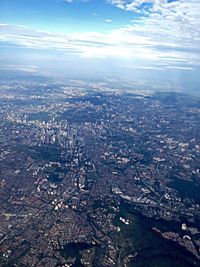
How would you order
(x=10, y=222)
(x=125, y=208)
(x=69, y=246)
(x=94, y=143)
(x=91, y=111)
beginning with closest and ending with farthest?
(x=69, y=246)
(x=10, y=222)
(x=125, y=208)
(x=94, y=143)
(x=91, y=111)

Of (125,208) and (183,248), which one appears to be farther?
(125,208)

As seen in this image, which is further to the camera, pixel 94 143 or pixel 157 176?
pixel 94 143

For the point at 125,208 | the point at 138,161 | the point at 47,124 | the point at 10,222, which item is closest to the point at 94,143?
the point at 138,161

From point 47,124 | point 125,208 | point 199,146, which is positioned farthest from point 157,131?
point 125,208

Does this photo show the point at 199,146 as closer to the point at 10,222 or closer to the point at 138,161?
the point at 138,161

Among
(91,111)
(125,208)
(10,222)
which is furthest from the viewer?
(91,111)

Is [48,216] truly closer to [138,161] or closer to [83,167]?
[83,167]
